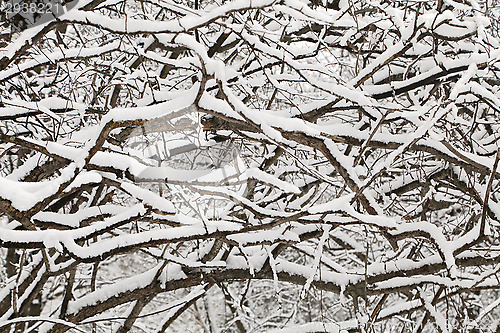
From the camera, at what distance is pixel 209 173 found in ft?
7.49

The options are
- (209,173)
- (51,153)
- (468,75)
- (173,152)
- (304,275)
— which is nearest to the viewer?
(51,153)

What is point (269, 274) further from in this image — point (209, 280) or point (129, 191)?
point (129, 191)

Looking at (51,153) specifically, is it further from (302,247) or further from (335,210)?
(302,247)

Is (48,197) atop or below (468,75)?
below

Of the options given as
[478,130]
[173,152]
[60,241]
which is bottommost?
[60,241]

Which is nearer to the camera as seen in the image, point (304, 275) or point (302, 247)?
point (304, 275)

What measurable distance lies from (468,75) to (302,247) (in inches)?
69.8

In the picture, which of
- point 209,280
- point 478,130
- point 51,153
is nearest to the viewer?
point 51,153

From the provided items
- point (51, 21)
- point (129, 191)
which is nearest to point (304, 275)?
point (129, 191)

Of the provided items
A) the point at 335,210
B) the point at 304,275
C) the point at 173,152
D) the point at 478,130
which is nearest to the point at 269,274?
the point at 304,275

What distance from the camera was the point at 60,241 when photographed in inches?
73.7

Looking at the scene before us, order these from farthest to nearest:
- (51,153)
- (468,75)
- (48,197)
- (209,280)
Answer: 1. (209,280)
2. (468,75)
3. (51,153)
4. (48,197)

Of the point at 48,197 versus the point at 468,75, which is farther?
the point at 468,75

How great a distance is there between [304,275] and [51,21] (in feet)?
6.82
